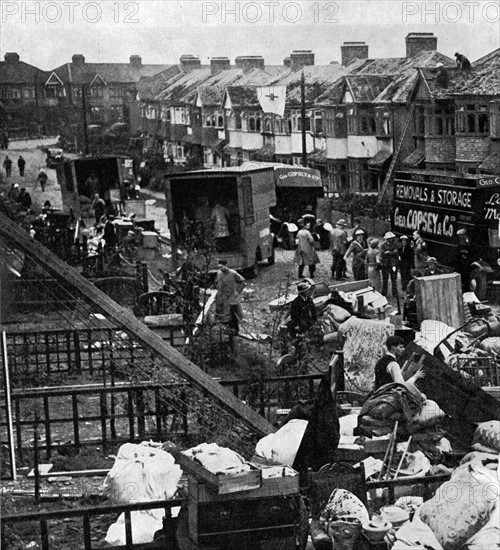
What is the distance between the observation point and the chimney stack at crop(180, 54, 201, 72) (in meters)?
11.5

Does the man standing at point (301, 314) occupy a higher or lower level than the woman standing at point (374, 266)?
lower

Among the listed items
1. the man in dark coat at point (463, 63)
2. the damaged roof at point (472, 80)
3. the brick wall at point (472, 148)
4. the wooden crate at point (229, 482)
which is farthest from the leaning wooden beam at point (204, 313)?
the wooden crate at point (229, 482)

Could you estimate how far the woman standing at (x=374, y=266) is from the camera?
44.3 feet

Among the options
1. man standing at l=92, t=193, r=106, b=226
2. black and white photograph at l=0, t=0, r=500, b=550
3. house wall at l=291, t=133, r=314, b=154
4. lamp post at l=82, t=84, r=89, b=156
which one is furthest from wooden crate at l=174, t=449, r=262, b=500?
house wall at l=291, t=133, r=314, b=154

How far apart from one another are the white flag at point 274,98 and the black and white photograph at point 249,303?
121 mm

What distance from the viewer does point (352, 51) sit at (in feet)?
41.7

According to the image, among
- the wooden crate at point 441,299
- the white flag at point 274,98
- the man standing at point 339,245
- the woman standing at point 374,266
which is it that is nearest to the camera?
the wooden crate at point 441,299

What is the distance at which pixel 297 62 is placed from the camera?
1269cm

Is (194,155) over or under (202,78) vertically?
under

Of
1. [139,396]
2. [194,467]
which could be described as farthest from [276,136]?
[194,467]

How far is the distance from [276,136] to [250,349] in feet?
12.6

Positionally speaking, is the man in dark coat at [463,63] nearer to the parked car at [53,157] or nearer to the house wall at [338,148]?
the house wall at [338,148]

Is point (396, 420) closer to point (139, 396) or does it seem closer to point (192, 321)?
point (139, 396)

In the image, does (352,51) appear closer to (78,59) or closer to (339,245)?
(339,245)
